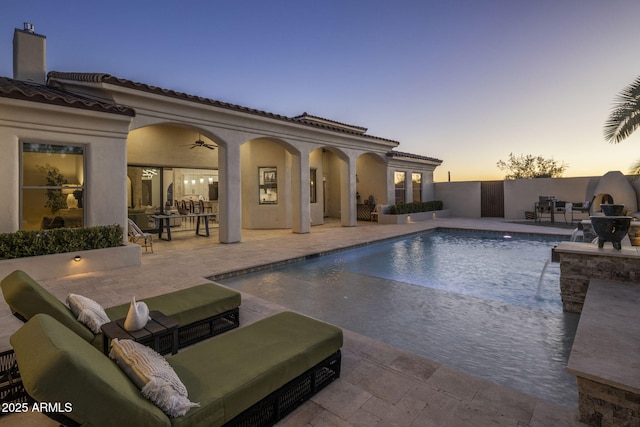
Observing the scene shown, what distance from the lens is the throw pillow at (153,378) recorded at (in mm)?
1963

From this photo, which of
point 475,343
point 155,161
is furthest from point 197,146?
point 475,343

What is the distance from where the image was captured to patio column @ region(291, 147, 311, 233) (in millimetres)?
14367

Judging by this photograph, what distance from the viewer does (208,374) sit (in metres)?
2.48

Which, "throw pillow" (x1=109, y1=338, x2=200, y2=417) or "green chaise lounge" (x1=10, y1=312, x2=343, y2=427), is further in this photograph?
"throw pillow" (x1=109, y1=338, x2=200, y2=417)

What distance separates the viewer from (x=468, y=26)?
44.9ft

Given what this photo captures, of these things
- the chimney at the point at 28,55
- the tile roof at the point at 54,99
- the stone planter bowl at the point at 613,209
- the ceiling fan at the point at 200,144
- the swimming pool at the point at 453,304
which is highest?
the chimney at the point at 28,55

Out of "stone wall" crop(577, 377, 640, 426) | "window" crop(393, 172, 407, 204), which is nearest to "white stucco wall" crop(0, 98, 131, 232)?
"stone wall" crop(577, 377, 640, 426)

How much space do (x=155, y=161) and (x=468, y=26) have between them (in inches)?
579

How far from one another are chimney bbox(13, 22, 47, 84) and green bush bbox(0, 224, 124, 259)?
5657 millimetres

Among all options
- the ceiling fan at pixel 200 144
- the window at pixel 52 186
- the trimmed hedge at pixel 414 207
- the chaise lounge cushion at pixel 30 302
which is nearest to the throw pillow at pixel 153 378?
the chaise lounge cushion at pixel 30 302

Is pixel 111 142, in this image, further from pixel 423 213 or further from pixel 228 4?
pixel 423 213

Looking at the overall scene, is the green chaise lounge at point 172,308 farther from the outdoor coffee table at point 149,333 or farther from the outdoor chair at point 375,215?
the outdoor chair at point 375,215

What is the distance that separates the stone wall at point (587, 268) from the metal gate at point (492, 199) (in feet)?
62.2

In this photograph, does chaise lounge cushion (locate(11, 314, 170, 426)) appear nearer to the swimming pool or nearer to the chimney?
the swimming pool
